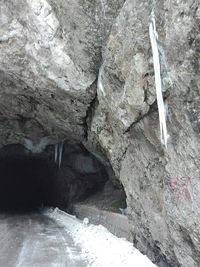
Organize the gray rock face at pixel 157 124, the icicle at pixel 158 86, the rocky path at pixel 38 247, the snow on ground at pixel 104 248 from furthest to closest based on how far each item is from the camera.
A: the rocky path at pixel 38 247 < the snow on ground at pixel 104 248 < the icicle at pixel 158 86 < the gray rock face at pixel 157 124

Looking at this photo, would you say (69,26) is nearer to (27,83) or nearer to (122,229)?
(27,83)

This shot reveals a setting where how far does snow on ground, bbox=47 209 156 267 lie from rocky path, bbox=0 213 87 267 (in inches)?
8.1

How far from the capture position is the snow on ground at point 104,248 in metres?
8.17

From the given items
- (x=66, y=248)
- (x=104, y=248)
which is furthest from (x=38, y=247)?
(x=104, y=248)

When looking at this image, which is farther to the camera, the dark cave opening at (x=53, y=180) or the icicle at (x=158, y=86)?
the dark cave opening at (x=53, y=180)

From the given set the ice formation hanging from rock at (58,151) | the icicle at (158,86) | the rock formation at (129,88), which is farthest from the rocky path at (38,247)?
the ice formation hanging from rock at (58,151)

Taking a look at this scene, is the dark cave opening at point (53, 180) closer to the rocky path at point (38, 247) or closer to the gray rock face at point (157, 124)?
the rocky path at point (38, 247)

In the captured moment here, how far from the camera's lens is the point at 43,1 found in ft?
33.2

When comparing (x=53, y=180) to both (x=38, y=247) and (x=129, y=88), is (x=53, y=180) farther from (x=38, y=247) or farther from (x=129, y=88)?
(x=129, y=88)

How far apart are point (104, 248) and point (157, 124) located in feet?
10.9

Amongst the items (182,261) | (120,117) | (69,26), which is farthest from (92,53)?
(182,261)

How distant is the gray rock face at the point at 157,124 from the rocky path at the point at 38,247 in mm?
1579

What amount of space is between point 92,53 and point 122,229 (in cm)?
437

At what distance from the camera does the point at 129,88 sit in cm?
802
